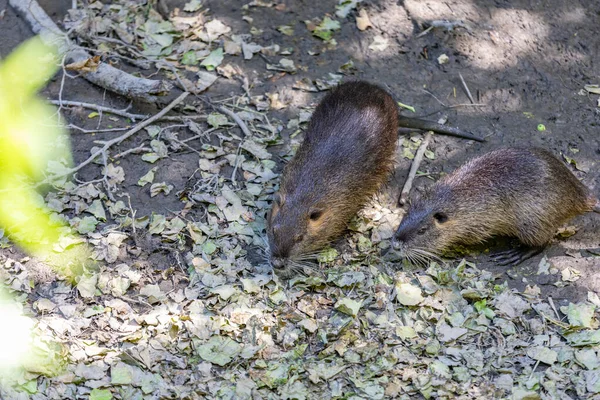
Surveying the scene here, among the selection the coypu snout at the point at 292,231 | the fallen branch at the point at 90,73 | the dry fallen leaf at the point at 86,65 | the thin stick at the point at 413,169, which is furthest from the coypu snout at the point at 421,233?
the dry fallen leaf at the point at 86,65

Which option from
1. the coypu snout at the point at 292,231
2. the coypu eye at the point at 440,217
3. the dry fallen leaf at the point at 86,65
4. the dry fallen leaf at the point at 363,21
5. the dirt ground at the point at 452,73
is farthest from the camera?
the dry fallen leaf at the point at 363,21

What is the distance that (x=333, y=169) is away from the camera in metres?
5.12

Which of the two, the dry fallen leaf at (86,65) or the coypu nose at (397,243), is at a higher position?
the dry fallen leaf at (86,65)

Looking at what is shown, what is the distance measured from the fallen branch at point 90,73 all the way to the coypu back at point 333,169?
1.23 metres

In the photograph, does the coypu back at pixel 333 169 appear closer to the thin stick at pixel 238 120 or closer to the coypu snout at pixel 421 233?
the coypu snout at pixel 421 233

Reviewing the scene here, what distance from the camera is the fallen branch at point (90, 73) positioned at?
5703mm

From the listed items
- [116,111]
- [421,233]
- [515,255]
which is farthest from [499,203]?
[116,111]

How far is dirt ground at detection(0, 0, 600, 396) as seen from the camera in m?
5.61

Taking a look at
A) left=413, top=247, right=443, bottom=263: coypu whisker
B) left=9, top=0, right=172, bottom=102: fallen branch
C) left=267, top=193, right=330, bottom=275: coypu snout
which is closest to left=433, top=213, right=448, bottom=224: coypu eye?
left=413, top=247, right=443, bottom=263: coypu whisker

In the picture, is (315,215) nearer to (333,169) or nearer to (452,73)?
(333,169)

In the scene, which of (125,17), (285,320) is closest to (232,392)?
(285,320)

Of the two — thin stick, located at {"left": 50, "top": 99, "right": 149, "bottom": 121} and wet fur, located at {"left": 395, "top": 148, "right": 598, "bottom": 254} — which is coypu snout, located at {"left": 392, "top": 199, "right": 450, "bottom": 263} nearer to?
wet fur, located at {"left": 395, "top": 148, "right": 598, "bottom": 254}

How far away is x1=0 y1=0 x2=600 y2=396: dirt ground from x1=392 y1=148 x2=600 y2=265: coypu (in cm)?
22

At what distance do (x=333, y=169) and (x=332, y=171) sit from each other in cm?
2
